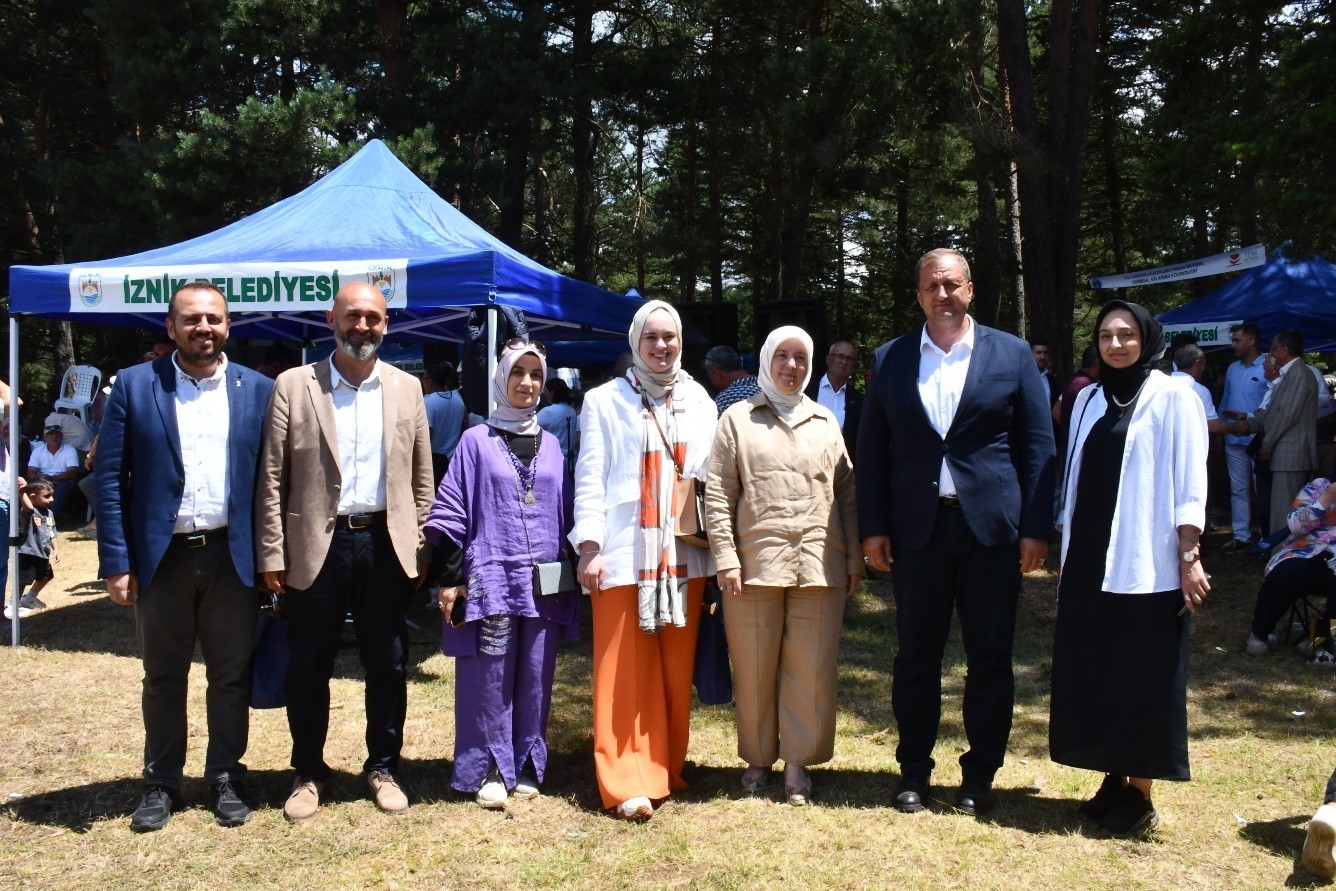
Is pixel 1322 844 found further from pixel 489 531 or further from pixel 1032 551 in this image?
pixel 489 531

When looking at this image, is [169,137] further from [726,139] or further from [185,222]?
[726,139]

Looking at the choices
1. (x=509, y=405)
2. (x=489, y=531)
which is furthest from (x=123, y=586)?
(x=509, y=405)

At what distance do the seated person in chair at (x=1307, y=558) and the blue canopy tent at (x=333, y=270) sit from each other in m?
4.46

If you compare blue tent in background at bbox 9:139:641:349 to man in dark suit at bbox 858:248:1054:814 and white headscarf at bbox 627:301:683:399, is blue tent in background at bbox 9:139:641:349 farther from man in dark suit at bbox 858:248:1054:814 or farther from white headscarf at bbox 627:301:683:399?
man in dark suit at bbox 858:248:1054:814

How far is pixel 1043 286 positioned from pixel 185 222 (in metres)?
10.5

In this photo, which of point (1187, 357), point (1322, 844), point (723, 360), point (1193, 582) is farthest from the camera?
point (1187, 357)

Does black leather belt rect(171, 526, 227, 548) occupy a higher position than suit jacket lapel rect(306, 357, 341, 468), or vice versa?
suit jacket lapel rect(306, 357, 341, 468)

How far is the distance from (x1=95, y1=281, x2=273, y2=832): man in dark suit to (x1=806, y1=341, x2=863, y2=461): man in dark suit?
4678 millimetres

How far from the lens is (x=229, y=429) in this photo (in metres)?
3.75

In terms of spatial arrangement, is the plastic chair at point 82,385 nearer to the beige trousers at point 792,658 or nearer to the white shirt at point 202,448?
the white shirt at point 202,448

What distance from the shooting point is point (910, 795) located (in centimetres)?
388

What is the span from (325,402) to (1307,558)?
16.9 feet

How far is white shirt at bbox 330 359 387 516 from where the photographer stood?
3.79m

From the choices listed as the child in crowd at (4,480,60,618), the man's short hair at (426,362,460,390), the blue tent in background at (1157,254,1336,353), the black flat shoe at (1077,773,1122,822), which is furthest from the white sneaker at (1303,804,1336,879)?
the blue tent in background at (1157,254,1336,353)
